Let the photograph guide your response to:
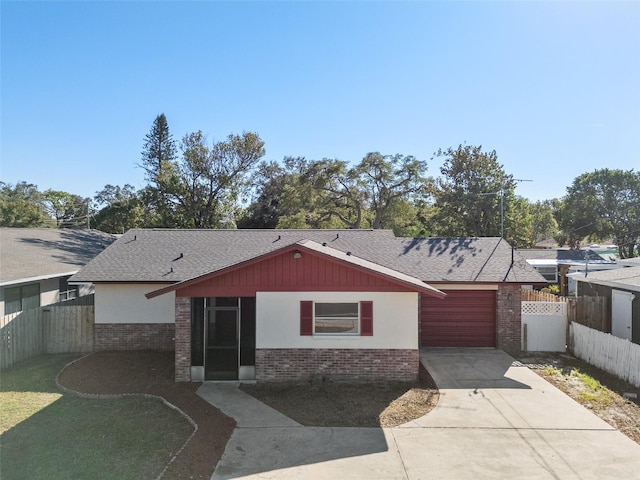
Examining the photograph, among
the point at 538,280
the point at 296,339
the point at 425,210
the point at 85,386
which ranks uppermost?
the point at 425,210

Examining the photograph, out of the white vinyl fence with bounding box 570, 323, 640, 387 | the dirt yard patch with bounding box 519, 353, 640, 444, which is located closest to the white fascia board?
the dirt yard patch with bounding box 519, 353, 640, 444

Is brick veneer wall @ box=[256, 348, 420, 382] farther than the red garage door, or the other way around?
the red garage door

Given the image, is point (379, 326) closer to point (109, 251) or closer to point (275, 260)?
point (275, 260)

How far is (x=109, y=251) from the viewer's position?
16.1 metres

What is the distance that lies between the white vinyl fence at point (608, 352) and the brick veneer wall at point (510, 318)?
1756 millimetres

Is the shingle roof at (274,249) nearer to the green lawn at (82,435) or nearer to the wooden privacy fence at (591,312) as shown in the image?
the wooden privacy fence at (591,312)

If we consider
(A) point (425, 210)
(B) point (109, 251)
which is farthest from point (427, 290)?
(A) point (425, 210)

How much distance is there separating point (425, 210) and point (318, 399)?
104 ft

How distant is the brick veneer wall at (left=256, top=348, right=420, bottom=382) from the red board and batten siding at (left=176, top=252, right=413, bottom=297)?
1.68 m

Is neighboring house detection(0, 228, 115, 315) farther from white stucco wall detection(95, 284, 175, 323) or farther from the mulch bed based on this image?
the mulch bed

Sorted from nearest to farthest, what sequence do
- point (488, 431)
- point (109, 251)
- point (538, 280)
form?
point (488, 431)
point (538, 280)
point (109, 251)

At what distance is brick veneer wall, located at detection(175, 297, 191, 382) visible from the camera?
36.9 ft

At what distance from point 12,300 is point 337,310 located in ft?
38.9

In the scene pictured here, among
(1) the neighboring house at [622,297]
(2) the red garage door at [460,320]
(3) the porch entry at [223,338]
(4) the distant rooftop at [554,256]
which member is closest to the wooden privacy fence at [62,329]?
(3) the porch entry at [223,338]
